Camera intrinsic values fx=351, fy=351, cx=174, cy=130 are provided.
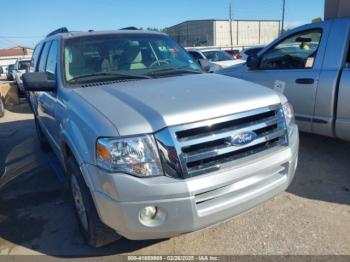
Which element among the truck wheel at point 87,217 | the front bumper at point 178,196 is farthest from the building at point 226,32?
the front bumper at point 178,196

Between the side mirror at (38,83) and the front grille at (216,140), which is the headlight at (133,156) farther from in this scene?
the side mirror at (38,83)

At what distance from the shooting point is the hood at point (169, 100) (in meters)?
2.45

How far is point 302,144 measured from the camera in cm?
539

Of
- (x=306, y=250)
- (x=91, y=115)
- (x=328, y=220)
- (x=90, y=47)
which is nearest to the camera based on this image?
(x=91, y=115)

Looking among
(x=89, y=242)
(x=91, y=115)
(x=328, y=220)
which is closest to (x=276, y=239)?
(x=328, y=220)

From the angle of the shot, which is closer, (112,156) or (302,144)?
(112,156)

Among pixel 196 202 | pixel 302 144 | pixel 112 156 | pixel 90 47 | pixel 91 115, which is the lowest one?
pixel 302 144

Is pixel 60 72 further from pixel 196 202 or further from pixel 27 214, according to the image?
pixel 196 202

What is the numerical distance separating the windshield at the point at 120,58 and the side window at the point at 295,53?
169cm

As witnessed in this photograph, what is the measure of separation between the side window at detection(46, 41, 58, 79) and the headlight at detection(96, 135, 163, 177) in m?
1.76

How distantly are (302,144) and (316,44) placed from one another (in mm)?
1515

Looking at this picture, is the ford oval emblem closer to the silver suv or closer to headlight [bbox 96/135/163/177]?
the silver suv

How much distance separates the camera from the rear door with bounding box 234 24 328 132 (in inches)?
181

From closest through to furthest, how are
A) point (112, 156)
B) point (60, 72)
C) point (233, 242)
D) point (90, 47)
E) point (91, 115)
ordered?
1. point (112, 156)
2. point (91, 115)
3. point (233, 242)
4. point (60, 72)
5. point (90, 47)
